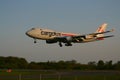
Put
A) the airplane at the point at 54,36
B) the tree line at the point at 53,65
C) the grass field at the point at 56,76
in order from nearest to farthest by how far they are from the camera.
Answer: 1. the grass field at the point at 56,76
2. the airplane at the point at 54,36
3. the tree line at the point at 53,65

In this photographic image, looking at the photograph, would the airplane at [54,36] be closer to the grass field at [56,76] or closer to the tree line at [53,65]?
the grass field at [56,76]

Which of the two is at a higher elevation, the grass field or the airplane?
the airplane

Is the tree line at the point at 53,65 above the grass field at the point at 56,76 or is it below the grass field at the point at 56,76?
above

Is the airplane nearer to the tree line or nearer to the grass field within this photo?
the grass field

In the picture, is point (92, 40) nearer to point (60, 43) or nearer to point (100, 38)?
point (100, 38)

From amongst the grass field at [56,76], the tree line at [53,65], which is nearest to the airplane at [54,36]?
the grass field at [56,76]

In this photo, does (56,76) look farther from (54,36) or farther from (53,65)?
(53,65)

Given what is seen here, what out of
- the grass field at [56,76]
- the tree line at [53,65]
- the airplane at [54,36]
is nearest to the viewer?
the grass field at [56,76]

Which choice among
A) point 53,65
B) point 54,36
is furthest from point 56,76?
point 53,65

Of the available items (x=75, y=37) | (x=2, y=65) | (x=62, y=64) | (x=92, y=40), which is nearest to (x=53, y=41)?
(x=75, y=37)

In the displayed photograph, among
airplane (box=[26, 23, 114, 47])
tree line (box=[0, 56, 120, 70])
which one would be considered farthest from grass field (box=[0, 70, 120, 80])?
tree line (box=[0, 56, 120, 70])

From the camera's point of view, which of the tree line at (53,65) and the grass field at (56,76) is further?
the tree line at (53,65)

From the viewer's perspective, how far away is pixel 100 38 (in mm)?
61031

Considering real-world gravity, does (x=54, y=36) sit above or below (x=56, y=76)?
above
